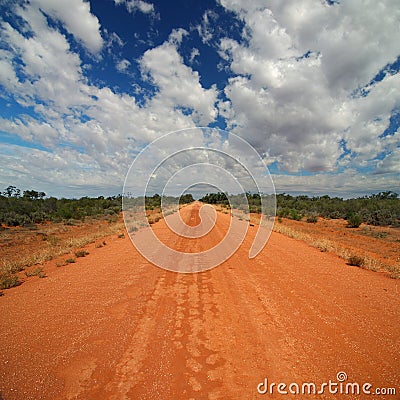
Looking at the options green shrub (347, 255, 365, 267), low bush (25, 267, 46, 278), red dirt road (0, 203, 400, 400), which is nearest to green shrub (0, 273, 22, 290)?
red dirt road (0, 203, 400, 400)

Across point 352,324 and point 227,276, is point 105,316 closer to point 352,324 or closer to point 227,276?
point 227,276

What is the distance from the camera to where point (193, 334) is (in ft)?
13.9

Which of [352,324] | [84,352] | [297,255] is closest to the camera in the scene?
[84,352]

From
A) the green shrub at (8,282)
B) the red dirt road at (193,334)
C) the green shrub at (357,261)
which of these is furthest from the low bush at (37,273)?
the green shrub at (357,261)

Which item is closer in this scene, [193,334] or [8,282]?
[193,334]

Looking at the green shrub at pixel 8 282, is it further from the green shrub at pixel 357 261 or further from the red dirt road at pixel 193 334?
the green shrub at pixel 357 261

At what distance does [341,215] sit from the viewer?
3734 cm

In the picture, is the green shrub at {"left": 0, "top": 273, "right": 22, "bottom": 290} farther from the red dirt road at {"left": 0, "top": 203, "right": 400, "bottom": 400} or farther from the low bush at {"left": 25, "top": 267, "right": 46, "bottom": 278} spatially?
the low bush at {"left": 25, "top": 267, "right": 46, "bottom": 278}

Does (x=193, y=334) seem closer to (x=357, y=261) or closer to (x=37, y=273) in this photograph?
(x=37, y=273)

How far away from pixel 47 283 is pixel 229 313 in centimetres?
552

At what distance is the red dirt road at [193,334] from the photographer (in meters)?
3.15

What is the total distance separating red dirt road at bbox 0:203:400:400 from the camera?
315cm

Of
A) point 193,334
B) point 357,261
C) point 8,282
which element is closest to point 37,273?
point 8,282

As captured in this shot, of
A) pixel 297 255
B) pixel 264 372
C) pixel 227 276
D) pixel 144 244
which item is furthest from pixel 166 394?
pixel 144 244
